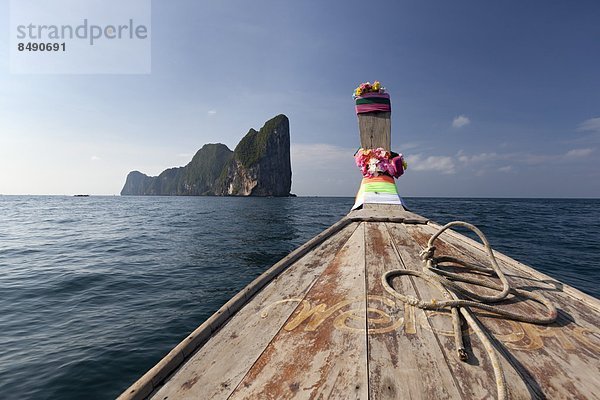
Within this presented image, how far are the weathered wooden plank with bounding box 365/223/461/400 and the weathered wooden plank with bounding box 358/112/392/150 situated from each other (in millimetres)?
9484

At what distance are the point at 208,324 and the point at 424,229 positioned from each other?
4589 millimetres

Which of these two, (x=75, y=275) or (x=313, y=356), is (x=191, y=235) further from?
(x=313, y=356)

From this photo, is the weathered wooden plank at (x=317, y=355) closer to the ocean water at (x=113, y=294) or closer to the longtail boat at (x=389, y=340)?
the longtail boat at (x=389, y=340)

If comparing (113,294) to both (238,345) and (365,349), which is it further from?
(365,349)

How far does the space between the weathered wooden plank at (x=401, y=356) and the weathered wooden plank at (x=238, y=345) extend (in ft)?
2.48

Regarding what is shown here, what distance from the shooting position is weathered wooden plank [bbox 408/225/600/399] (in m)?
1.53

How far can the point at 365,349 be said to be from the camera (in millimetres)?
1798

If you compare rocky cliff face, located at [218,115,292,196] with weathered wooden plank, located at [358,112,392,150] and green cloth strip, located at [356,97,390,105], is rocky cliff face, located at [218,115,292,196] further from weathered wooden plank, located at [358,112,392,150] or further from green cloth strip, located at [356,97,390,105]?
weathered wooden plank, located at [358,112,392,150]

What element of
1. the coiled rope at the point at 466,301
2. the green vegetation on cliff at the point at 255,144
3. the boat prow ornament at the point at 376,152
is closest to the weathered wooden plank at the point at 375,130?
the boat prow ornament at the point at 376,152

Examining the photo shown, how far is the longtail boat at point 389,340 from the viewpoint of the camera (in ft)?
4.96

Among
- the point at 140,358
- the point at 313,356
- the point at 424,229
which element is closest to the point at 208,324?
the point at 313,356

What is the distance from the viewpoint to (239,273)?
8.52 m

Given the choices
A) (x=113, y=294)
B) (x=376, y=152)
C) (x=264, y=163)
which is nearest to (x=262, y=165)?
(x=264, y=163)

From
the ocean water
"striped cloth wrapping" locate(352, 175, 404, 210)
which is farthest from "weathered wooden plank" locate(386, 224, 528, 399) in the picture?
"striped cloth wrapping" locate(352, 175, 404, 210)
